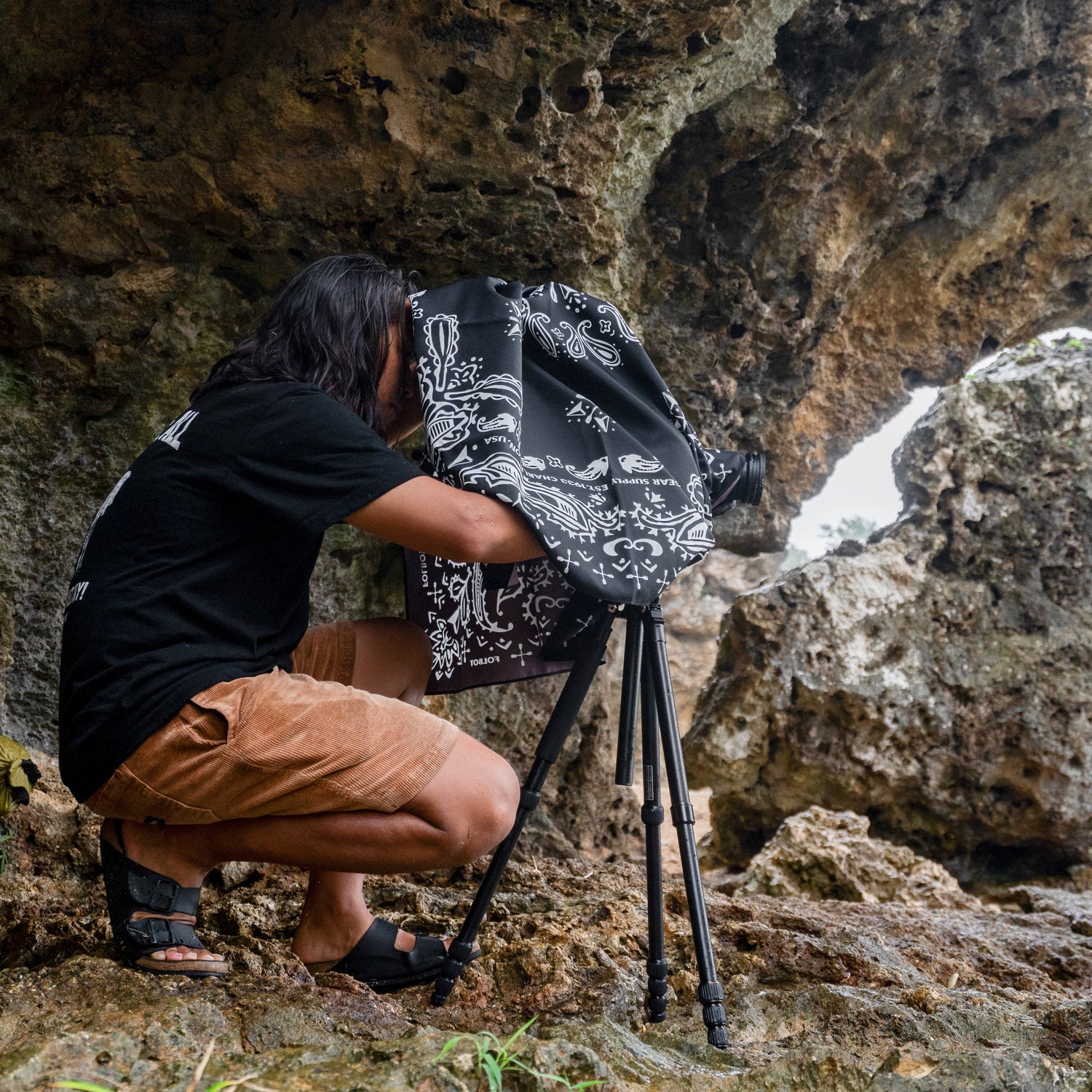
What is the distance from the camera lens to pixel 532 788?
233cm

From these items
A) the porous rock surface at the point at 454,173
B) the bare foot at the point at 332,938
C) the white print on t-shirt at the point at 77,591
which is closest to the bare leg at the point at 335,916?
the bare foot at the point at 332,938

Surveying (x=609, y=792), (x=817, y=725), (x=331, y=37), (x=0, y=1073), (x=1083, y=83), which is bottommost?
(x=0, y=1073)

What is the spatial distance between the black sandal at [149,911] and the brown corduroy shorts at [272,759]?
16cm

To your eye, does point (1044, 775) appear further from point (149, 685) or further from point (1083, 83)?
point (149, 685)

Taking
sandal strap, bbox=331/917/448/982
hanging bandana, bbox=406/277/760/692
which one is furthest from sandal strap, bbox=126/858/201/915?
hanging bandana, bbox=406/277/760/692

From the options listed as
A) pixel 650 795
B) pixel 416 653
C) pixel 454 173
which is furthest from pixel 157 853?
pixel 454 173

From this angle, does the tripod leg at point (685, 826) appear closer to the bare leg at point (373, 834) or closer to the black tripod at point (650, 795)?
the black tripod at point (650, 795)

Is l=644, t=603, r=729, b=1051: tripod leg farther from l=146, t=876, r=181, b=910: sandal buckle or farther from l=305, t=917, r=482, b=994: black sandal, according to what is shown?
l=146, t=876, r=181, b=910: sandal buckle

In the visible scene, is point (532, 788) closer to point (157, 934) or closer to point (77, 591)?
point (157, 934)

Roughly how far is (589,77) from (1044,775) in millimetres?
3942

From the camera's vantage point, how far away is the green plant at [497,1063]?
156 cm

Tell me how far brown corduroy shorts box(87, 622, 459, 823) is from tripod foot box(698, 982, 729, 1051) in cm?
77

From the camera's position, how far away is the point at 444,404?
2.34 metres

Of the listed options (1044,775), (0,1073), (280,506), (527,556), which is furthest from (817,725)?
(0,1073)
